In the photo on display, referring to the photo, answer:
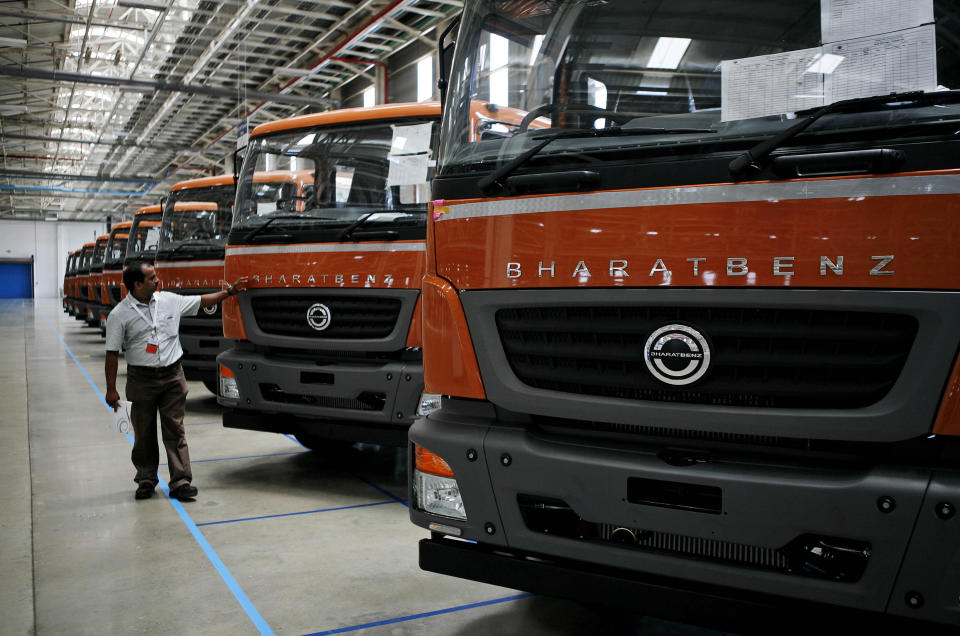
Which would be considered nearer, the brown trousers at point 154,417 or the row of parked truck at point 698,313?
the row of parked truck at point 698,313

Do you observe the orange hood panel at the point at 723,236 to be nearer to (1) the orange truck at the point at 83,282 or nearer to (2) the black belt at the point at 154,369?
(2) the black belt at the point at 154,369

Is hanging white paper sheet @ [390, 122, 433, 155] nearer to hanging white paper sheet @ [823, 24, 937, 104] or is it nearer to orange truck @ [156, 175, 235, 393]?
hanging white paper sheet @ [823, 24, 937, 104]

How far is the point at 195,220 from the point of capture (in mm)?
8953

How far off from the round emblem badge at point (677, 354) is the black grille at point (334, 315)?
2752 millimetres

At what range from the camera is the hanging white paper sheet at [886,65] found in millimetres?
2088

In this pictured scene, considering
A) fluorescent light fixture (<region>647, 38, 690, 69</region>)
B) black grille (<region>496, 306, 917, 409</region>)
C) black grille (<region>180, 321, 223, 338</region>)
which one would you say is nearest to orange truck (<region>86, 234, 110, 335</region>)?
black grille (<region>180, 321, 223, 338</region>)

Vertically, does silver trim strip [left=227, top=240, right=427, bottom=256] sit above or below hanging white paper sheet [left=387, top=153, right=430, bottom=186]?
below

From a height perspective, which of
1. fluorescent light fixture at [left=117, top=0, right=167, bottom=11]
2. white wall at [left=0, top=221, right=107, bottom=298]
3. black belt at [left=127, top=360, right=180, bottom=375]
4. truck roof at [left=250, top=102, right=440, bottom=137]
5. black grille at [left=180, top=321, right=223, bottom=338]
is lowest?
black belt at [left=127, top=360, right=180, bottom=375]

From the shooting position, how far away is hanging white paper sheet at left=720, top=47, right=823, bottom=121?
2.23m

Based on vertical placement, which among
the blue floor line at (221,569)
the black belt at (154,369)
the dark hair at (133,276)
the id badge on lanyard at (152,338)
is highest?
the dark hair at (133,276)

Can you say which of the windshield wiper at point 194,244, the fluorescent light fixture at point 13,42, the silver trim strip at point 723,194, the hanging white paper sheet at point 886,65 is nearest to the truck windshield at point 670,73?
the hanging white paper sheet at point 886,65

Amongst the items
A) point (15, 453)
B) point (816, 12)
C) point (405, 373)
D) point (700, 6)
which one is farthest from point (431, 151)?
point (15, 453)

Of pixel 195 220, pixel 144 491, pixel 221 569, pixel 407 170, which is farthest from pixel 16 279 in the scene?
pixel 221 569

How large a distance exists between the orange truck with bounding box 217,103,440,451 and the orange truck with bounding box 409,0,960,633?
2.04 metres
